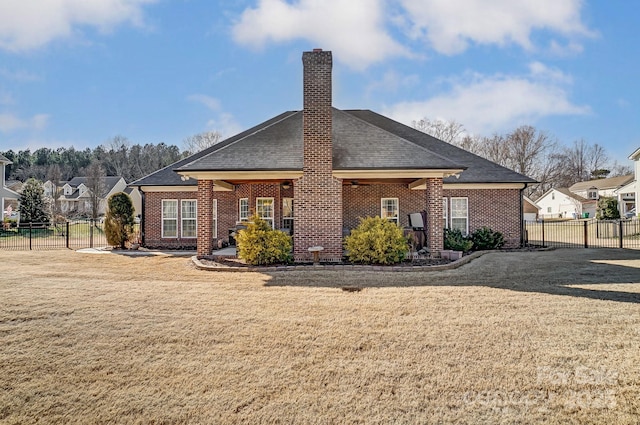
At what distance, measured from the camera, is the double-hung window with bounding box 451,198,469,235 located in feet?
51.3

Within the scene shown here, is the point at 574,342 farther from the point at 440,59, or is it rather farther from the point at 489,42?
the point at 440,59

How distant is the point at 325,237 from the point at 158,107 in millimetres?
19370

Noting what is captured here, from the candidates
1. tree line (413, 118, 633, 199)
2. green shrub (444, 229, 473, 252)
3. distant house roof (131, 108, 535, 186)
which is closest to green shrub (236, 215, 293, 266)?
distant house roof (131, 108, 535, 186)

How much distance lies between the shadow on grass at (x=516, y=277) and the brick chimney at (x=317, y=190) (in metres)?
1.68

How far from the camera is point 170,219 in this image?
16.5 meters

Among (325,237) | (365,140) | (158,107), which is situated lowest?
(325,237)

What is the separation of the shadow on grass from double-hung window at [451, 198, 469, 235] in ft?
14.4

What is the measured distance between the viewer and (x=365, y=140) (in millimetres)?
12617

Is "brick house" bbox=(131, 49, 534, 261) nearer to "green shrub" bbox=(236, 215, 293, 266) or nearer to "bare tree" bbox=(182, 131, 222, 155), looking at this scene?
"green shrub" bbox=(236, 215, 293, 266)

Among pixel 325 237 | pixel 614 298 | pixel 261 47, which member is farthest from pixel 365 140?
pixel 614 298

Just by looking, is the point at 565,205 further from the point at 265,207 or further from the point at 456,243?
the point at 265,207

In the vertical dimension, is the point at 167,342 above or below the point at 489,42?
below

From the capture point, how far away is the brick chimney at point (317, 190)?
36.2 feet

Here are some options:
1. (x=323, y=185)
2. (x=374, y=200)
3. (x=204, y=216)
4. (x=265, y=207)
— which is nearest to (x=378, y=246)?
(x=323, y=185)
